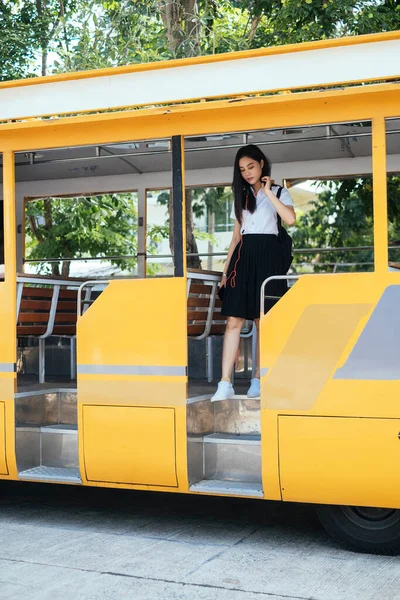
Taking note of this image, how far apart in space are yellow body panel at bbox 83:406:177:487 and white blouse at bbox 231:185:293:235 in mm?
1330

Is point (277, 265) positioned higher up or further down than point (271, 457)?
higher up

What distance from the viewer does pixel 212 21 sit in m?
10.9

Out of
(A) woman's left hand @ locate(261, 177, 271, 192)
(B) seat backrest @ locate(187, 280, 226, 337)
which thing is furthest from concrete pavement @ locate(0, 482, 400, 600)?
(A) woman's left hand @ locate(261, 177, 271, 192)

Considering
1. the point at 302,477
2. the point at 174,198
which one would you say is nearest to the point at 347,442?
the point at 302,477

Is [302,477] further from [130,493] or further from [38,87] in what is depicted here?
[38,87]

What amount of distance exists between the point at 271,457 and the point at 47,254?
7287 mm

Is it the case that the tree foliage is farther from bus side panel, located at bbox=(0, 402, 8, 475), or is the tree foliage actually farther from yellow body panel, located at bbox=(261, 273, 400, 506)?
yellow body panel, located at bbox=(261, 273, 400, 506)

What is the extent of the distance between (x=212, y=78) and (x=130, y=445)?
231 centimetres

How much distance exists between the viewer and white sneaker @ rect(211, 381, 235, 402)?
526 centimetres

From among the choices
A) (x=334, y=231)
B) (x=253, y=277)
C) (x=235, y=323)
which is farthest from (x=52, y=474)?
(x=334, y=231)

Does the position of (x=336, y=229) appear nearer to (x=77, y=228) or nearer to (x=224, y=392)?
(x=77, y=228)

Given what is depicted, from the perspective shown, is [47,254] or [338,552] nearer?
[338,552]

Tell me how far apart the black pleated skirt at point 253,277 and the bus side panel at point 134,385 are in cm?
43

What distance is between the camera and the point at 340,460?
4.65 m
